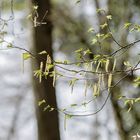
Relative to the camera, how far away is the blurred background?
4.75 m

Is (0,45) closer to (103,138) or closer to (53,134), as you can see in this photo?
(53,134)

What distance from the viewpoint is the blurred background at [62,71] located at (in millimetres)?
4754

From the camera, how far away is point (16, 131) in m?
11.8

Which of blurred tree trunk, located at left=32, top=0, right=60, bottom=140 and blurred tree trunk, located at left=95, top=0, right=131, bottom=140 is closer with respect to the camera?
blurred tree trunk, located at left=32, top=0, right=60, bottom=140

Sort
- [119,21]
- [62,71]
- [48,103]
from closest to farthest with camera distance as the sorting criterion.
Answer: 1. [62,71]
2. [48,103]
3. [119,21]

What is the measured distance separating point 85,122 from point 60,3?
433 centimetres

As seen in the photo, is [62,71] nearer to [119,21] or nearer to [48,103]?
[48,103]

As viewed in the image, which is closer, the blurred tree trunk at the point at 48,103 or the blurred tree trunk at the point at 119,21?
the blurred tree trunk at the point at 48,103

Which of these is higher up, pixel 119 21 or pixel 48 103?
pixel 119 21

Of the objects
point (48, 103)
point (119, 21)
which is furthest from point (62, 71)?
point (119, 21)

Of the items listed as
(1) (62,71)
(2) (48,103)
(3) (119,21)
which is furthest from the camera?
(3) (119,21)

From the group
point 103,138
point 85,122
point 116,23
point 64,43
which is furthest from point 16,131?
point 116,23

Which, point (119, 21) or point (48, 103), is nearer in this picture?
point (48, 103)

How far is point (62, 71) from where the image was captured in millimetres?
2768
